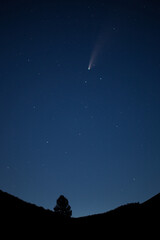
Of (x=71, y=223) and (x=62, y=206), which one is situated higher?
(x=62, y=206)

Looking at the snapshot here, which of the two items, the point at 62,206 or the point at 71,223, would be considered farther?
the point at 62,206

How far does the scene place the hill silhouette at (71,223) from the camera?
30.0ft

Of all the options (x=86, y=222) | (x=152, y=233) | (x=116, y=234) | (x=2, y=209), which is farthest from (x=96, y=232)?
(x=2, y=209)

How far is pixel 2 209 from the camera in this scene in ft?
33.4

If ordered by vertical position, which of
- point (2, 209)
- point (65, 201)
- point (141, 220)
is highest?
point (65, 201)

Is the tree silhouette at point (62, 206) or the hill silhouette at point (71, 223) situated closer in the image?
the hill silhouette at point (71, 223)

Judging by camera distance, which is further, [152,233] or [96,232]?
[96,232]

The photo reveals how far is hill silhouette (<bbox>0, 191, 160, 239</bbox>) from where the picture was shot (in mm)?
9133

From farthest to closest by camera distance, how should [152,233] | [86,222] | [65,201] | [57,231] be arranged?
[65,201] < [86,222] < [57,231] < [152,233]

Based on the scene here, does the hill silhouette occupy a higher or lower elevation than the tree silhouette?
lower

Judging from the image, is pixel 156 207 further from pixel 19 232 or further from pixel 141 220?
pixel 19 232

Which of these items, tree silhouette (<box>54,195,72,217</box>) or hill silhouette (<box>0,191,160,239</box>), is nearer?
hill silhouette (<box>0,191,160,239</box>)

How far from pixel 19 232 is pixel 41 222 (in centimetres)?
205

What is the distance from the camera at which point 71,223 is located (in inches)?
476
